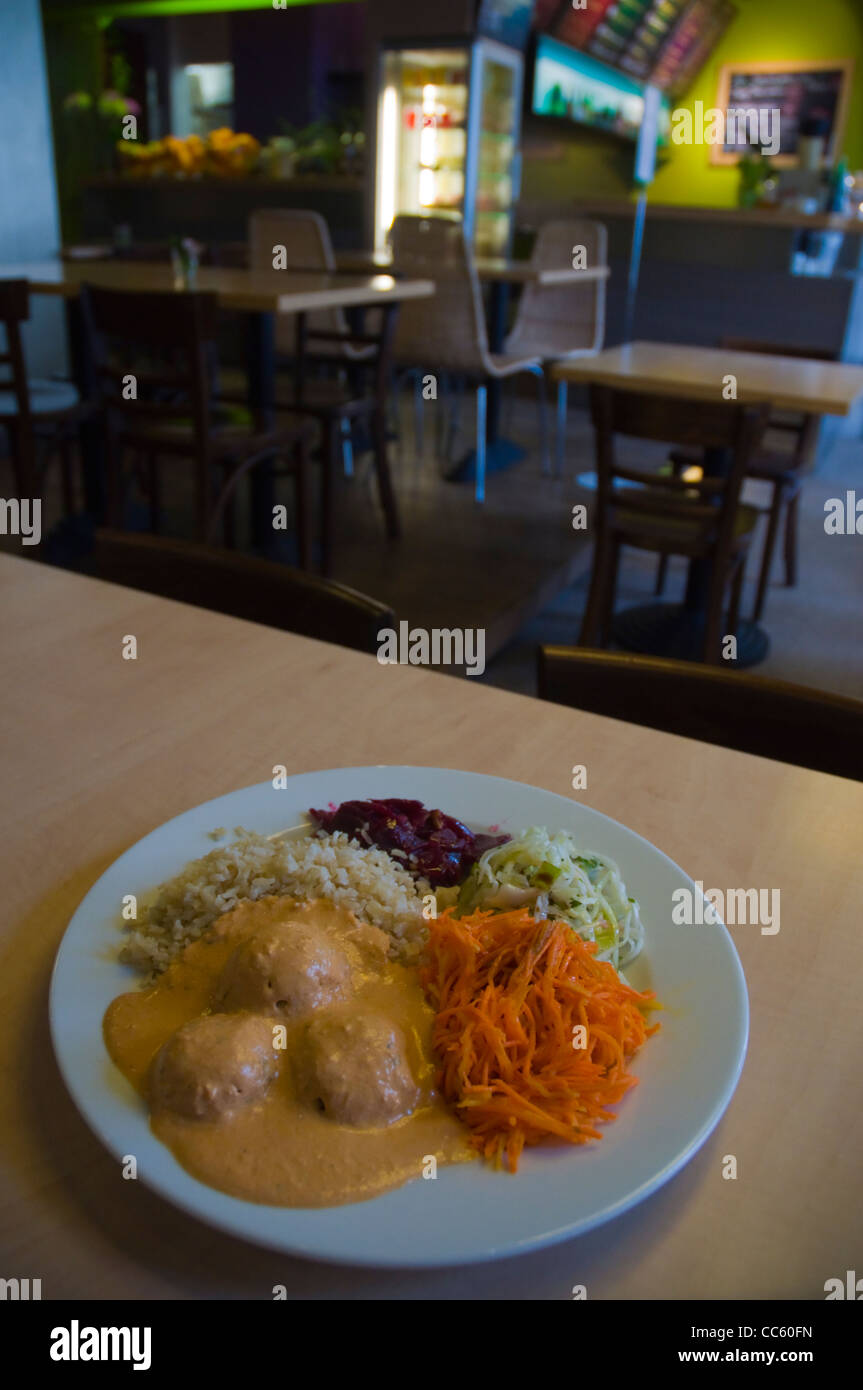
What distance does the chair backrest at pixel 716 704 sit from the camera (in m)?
1.08

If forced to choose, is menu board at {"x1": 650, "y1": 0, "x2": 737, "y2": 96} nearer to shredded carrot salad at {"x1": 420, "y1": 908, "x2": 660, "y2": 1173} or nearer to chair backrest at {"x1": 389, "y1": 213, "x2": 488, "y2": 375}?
chair backrest at {"x1": 389, "y1": 213, "x2": 488, "y2": 375}

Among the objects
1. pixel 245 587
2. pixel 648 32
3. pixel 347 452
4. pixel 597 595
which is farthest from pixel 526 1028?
pixel 648 32

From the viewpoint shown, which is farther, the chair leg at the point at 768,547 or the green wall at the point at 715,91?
the green wall at the point at 715,91

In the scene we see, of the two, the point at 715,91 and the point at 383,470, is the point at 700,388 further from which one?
the point at 715,91

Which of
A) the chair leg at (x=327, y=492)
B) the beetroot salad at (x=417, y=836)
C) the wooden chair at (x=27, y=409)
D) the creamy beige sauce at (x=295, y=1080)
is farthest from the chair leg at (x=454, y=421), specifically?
the creamy beige sauce at (x=295, y=1080)

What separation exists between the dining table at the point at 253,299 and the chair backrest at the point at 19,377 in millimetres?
198

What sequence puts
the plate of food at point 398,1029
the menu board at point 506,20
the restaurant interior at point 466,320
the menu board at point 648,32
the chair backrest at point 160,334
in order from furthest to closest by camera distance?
the menu board at point 648,32 < the menu board at point 506,20 < the restaurant interior at point 466,320 < the chair backrest at point 160,334 < the plate of food at point 398,1029

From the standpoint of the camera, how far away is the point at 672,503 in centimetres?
283

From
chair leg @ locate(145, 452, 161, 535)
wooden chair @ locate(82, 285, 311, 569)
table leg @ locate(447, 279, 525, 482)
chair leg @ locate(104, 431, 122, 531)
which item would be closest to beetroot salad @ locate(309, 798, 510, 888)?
wooden chair @ locate(82, 285, 311, 569)

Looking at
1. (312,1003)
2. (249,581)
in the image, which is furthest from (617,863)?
(249,581)

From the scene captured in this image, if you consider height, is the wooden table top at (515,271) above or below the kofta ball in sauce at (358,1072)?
above

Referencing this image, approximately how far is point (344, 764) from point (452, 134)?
6.88 m

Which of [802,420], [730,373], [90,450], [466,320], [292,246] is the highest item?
[292,246]

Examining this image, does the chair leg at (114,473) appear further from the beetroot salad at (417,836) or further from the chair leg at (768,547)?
the beetroot salad at (417,836)
